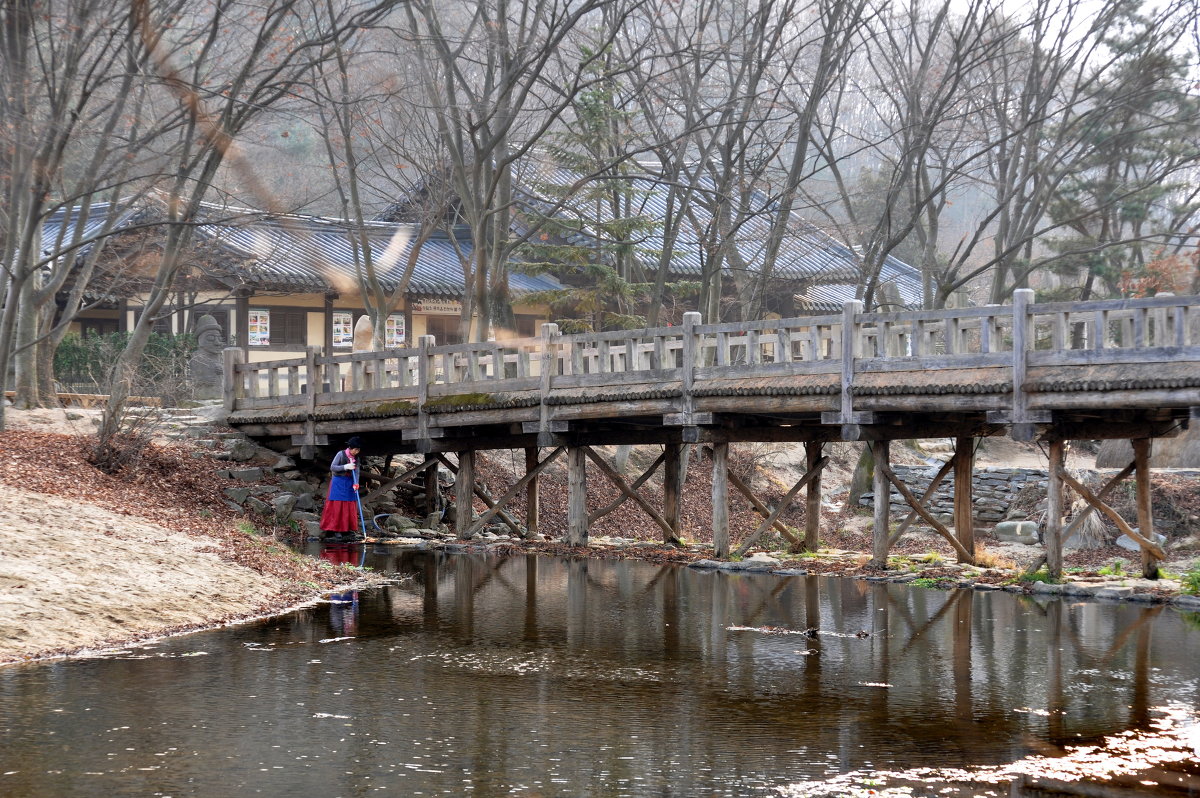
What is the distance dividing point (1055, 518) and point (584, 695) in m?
9.17

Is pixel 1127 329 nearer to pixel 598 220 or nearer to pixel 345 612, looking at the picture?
pixel 345 612

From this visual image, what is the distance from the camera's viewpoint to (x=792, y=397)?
18594 mm

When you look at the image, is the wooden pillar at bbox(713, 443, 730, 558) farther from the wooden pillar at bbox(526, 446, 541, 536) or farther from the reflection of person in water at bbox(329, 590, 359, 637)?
the reflection of person in water at bbox(329, 590, 359, 637)

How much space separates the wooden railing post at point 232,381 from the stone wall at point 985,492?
14.4 metres

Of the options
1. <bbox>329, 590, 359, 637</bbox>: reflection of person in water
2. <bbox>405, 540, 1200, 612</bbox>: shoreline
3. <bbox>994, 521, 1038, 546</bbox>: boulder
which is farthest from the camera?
<bbox>994, 521, 1038, 546</bbox>: boulder

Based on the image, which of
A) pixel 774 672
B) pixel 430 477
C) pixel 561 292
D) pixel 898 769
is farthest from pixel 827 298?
pixel 898 769

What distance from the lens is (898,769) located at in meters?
8.49

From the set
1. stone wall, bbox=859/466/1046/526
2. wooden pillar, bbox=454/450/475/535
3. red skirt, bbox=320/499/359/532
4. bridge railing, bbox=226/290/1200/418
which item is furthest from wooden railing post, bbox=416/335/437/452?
stone wall, bbox=859/466/1046/526

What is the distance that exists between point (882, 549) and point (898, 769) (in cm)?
1093

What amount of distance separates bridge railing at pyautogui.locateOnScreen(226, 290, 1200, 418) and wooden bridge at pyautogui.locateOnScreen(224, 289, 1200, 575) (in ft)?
0.10

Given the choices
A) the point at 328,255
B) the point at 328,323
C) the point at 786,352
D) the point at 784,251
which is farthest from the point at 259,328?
the point at 786,352

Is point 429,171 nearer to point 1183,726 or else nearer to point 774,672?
point 774,672

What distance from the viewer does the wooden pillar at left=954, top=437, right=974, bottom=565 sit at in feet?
62.2

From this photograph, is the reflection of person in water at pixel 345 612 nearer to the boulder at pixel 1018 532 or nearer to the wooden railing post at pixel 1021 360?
the wooden railing post at pixel 1021 360
